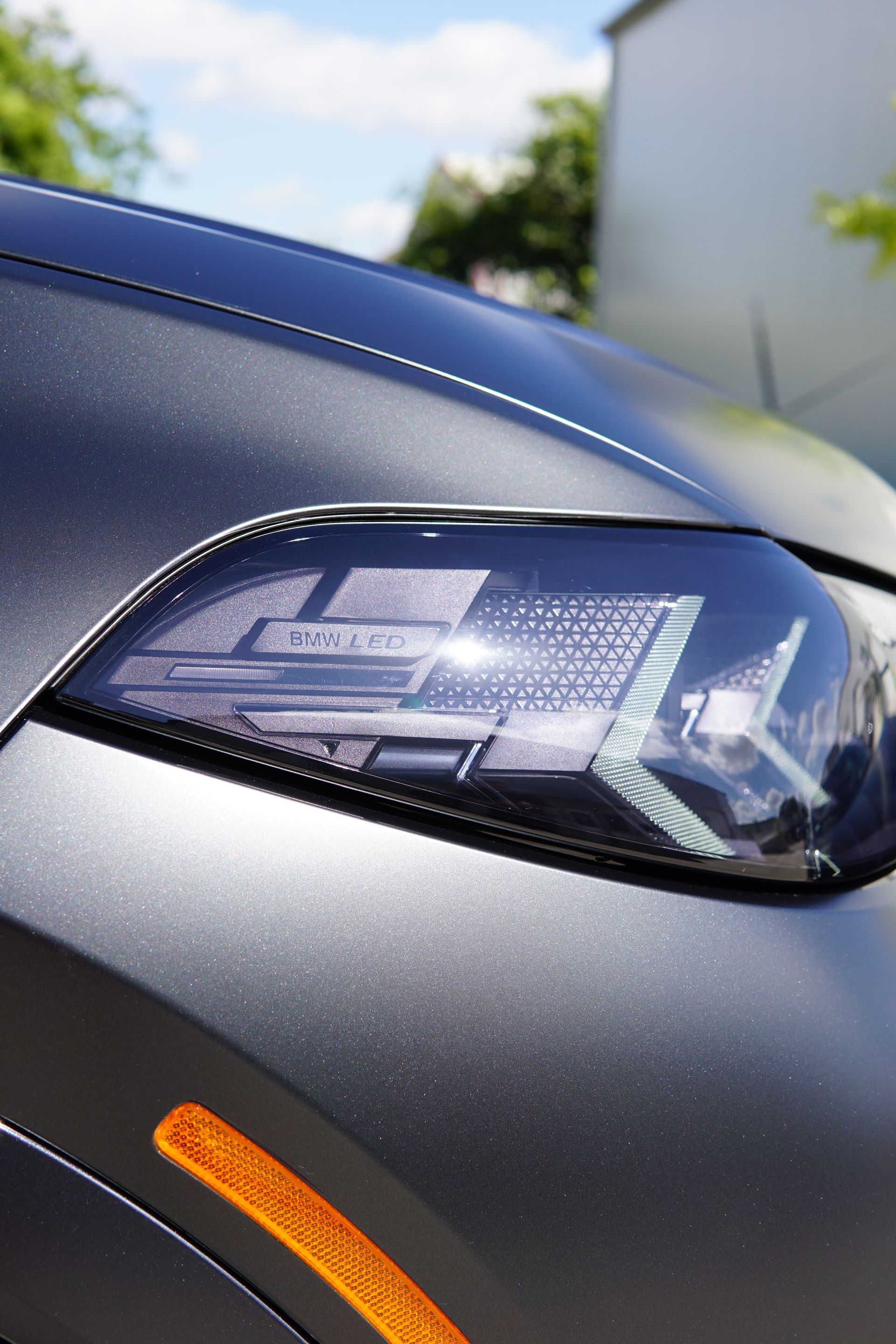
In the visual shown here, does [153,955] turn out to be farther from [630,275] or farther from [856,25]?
[630,275]

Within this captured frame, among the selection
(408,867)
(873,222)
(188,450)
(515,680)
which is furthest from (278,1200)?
(873,222)

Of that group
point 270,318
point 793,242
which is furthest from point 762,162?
point 270,318

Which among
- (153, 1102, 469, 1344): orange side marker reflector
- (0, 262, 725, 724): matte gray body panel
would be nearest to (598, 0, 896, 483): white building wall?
(0, 262, 725, 724): matte gray body panel

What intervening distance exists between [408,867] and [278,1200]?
27 centimetres

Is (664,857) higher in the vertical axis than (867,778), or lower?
lower

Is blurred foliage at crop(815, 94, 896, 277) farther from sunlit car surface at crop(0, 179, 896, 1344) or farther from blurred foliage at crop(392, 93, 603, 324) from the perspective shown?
blurred foliage at crop(392, 93, 603, 324)

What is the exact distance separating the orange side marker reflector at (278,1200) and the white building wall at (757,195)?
11714 mm

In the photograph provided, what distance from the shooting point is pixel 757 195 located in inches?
611

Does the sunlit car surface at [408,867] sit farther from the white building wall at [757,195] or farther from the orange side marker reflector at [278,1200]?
the white building wall at [757,195]

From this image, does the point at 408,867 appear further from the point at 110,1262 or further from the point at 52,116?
the point at 52,116

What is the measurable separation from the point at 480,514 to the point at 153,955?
1.43 feet

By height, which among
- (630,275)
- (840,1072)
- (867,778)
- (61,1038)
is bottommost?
(61,1038)

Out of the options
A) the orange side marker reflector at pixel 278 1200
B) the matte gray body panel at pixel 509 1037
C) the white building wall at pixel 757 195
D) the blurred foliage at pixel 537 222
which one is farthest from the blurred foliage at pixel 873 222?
the blurred foliage at pixel 537 222

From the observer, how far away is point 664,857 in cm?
87
